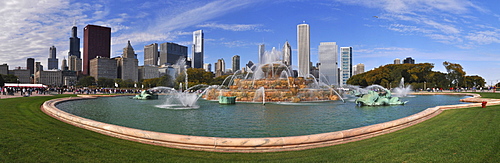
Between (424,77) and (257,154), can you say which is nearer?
(257,154)

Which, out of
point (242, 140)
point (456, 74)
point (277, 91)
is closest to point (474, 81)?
point (456, 74)

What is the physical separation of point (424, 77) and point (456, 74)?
8.01 metres

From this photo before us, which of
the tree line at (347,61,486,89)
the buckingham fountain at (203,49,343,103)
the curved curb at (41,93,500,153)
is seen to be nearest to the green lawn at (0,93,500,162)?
the curved curb at (41,93,500,153)

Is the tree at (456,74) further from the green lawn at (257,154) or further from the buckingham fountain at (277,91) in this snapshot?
the green lawn at (257,154)

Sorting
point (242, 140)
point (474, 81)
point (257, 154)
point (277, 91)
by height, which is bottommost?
point (257, 154)

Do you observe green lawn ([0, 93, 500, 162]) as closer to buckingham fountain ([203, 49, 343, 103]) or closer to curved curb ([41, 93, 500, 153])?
curved curb ([41, 93, 500, 153])

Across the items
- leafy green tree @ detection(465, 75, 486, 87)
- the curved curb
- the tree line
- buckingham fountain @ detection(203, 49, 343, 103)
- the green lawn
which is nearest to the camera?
the green lawn

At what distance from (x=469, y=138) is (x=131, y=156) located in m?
9.37

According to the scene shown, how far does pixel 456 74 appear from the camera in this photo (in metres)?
83.1

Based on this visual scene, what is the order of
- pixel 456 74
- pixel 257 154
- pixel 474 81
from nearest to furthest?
pixel 257 154
pixel 456 74
pixel 474 81

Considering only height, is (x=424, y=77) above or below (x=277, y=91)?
above

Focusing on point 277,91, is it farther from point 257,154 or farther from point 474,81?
point 474,81

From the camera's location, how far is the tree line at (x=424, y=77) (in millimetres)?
82688

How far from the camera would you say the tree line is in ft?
271
